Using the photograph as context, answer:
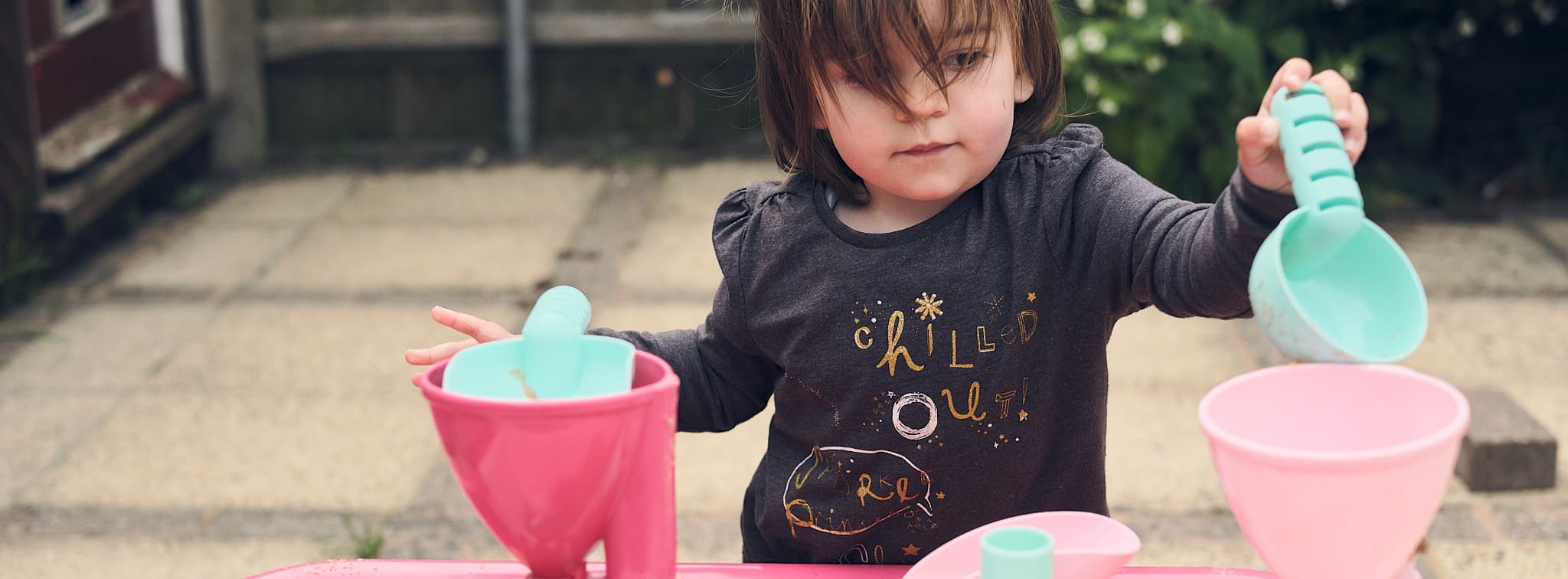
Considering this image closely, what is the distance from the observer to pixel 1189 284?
1.06 meters

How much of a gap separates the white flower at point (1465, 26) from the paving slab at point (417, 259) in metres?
2.21

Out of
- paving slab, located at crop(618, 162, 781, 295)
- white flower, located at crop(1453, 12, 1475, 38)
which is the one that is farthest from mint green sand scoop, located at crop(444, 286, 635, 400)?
white flower, located at crop(1453, 12, 1475, 38)

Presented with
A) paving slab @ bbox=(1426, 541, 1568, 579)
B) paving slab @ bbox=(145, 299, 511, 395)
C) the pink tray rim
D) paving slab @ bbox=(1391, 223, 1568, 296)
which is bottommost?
paving slab @ bbox=(145, 299, 511, 395)

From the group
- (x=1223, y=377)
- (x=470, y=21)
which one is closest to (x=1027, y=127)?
(x=1223, y=377)

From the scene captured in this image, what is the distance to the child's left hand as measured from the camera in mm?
907

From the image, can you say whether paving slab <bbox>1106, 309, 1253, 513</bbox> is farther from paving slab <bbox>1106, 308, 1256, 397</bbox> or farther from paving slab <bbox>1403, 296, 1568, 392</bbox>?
paving slab <bbox>1403, 296, 1568, 392</bbox>

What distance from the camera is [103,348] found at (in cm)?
311

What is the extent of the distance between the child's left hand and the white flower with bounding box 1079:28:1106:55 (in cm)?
253

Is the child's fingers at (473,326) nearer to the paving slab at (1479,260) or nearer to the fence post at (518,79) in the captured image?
the paving slab at (1479,260)

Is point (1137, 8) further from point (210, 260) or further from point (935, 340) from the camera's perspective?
point (935, 340)

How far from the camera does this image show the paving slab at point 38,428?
2.54 metres

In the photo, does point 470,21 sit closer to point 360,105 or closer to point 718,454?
point 360,105

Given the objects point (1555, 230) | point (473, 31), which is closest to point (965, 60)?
point (1555, 230)

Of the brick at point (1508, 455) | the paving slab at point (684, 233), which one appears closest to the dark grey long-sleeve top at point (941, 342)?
the brick at point (1508, 455)
